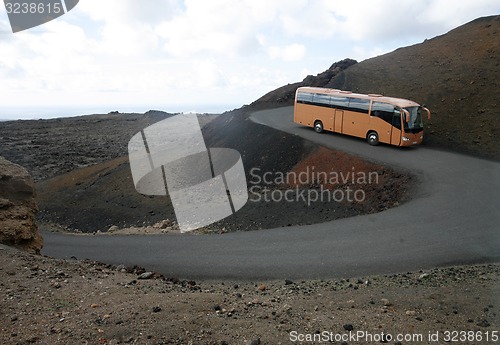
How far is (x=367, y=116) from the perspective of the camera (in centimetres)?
2398

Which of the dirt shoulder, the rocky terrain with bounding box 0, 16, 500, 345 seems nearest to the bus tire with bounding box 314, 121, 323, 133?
the rocky terrain with bounding box 0, 16, 500, 345

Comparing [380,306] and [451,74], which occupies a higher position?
[451,74]

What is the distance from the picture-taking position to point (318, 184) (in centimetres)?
2100

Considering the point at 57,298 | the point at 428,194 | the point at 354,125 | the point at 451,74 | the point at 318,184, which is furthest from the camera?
the point at 451,74

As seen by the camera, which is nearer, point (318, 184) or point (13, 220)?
point (13, 220)

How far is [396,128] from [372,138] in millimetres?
1489

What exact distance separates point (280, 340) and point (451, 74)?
3142cm

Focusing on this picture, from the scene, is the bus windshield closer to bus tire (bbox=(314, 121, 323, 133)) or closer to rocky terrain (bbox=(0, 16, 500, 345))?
rocky terrain (bbox=(0, 16, 500, 345))

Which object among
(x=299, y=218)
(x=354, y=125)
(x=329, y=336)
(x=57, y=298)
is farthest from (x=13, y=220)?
(x=354, y=125)

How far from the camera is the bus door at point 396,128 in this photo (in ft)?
74.5

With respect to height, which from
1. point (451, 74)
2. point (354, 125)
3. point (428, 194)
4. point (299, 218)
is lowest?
point (299, 218)

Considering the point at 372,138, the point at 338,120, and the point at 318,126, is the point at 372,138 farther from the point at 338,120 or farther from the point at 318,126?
the point at 318,126

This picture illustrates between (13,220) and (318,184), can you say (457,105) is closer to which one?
(318,184)

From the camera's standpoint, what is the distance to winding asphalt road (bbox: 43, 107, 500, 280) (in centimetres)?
1145
